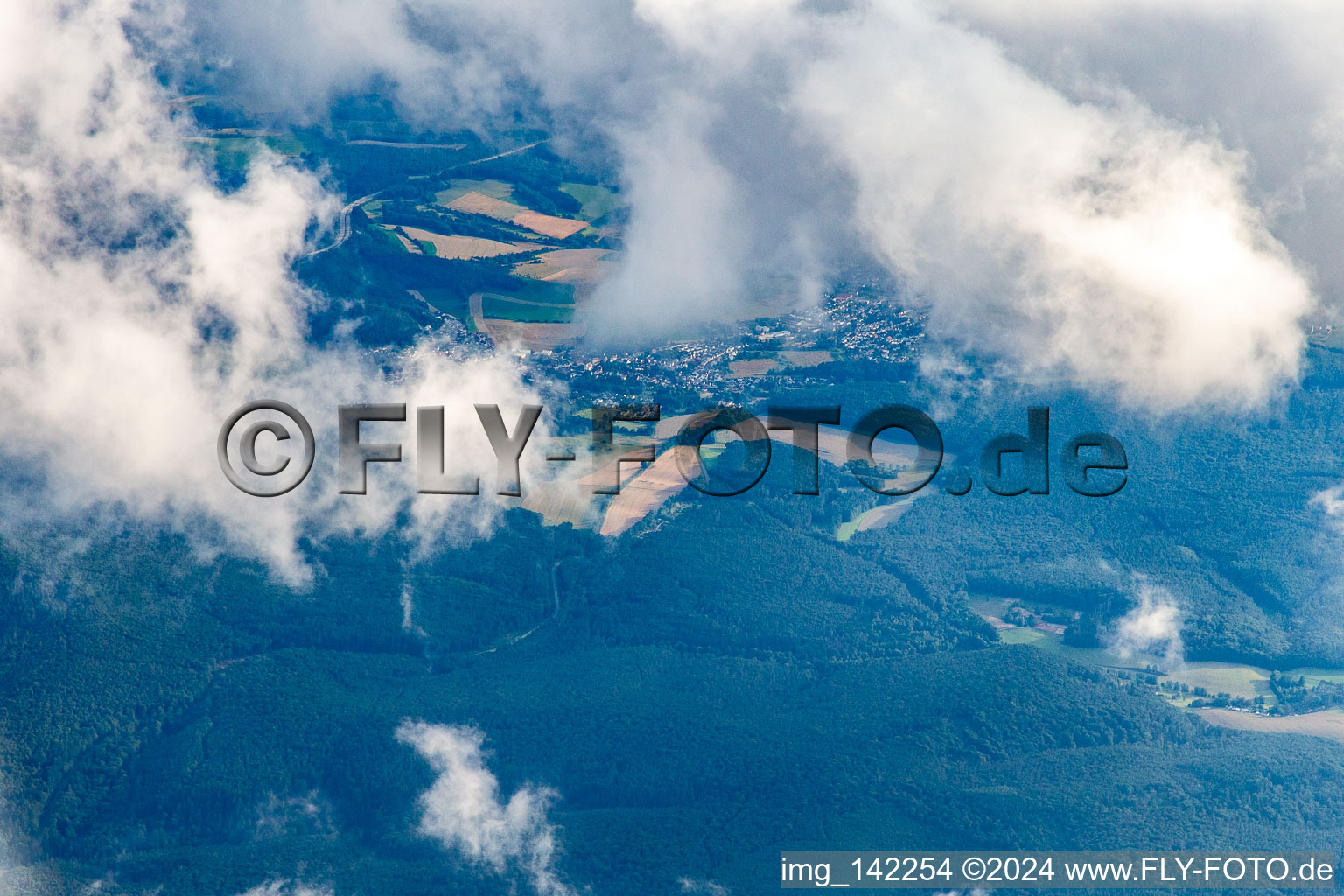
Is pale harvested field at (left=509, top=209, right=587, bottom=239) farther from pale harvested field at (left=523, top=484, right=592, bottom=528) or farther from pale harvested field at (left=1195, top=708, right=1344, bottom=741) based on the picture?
pale harvested field at (left=1195, top=708, right=1344, bottom=741)

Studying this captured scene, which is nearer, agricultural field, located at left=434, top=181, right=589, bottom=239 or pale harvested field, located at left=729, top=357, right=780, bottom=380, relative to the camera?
pale harvested field, located at left=729, top=357, right=780, bottom=380

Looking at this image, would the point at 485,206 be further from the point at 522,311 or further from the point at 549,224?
the point at 522,311

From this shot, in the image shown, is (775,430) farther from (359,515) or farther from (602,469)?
(359,515)

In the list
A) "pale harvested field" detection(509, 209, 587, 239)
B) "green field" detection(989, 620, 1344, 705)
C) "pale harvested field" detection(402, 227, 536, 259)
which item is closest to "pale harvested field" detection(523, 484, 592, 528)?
"pale harvested field" detection(402, 227, 536, 259)

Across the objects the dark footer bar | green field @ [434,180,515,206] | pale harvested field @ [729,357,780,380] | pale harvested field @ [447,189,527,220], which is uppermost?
green field @ [434,180,515,206]

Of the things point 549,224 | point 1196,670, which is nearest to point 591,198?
point 549,224

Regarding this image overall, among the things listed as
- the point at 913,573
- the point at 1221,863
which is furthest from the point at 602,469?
the point at 1221,863
